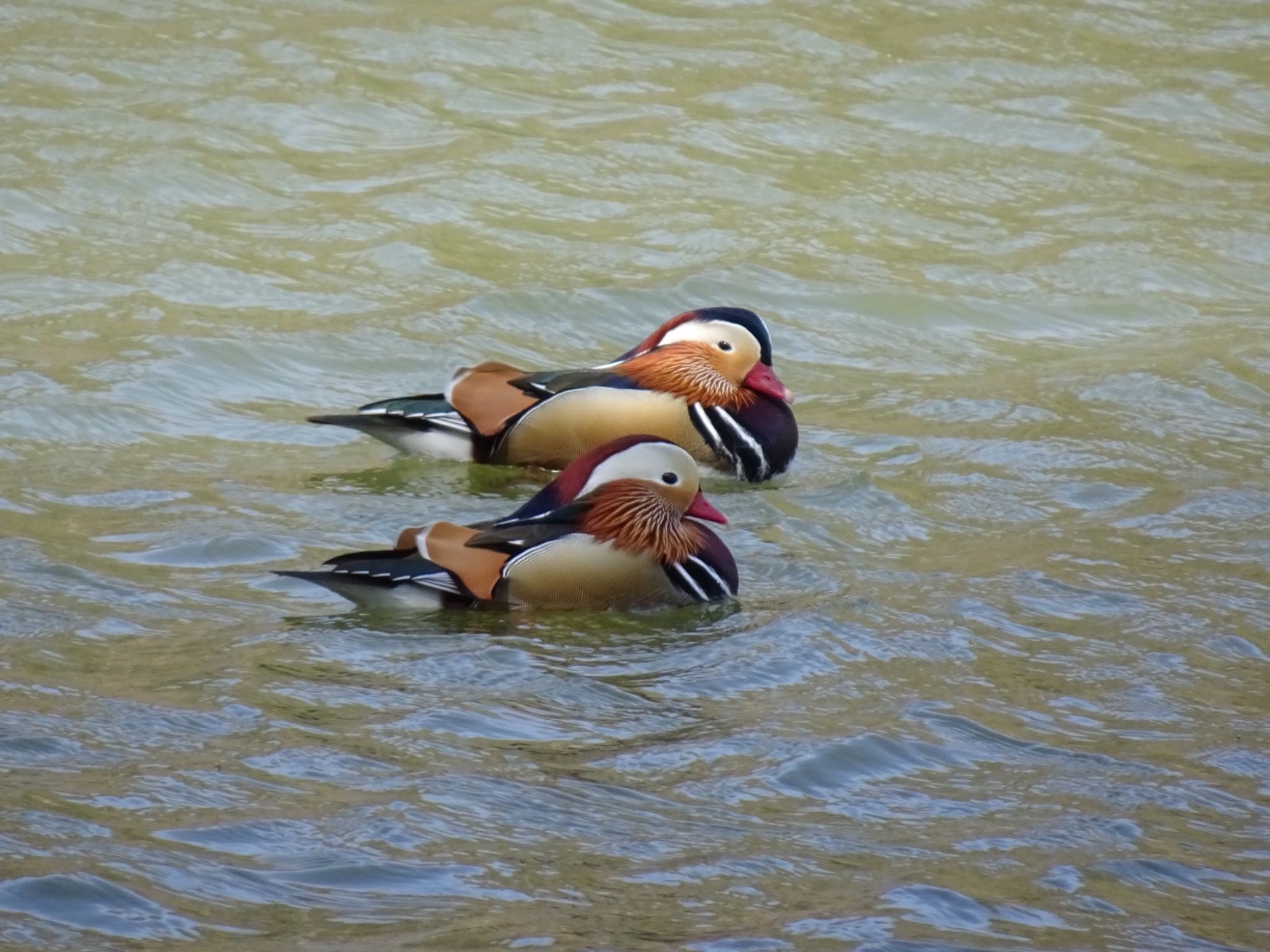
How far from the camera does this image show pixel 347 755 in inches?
170

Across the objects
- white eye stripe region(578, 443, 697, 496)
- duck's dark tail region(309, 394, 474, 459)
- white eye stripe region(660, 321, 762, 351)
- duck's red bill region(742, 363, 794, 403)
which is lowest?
duck's dark tail region(309, 394, 474, 459)

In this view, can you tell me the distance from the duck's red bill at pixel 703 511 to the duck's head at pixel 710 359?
4.32 feet

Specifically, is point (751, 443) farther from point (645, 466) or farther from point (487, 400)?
point (645, 466)

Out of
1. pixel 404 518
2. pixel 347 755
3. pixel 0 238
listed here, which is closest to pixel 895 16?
pixel 0 238

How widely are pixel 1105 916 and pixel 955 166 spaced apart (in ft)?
26.2

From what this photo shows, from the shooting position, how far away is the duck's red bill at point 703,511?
598 cm

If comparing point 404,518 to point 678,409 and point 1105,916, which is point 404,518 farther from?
point 1105,916

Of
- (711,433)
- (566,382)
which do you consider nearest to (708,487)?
(711,433)

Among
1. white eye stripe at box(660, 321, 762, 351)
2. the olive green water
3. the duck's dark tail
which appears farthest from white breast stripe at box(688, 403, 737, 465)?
the duck's dark tail

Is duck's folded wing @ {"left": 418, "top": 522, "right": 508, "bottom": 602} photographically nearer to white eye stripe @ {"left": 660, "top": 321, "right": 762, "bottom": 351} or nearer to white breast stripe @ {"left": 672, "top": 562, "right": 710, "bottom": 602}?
white breast stripe @ {"left": 672, "top": 562, "right": 710, "bottom": 602}

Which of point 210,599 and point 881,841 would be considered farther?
point 210,599

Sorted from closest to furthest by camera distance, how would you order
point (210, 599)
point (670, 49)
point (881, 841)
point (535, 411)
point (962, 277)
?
point (881, 841), point (210, 599), point (535, 411), point (962, 277), point (670, 49)

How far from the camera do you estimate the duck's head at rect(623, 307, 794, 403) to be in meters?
7.34

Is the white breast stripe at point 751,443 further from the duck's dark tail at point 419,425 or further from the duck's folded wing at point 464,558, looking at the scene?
the duck's folded wing at point 464,558
